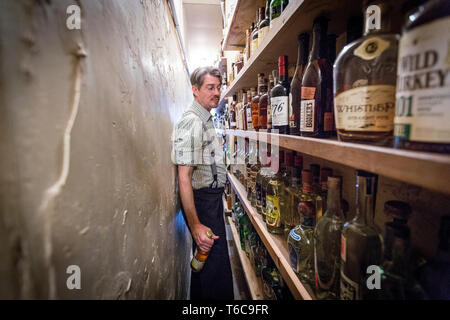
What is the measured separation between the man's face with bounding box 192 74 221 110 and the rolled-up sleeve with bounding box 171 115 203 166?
13.3 inches

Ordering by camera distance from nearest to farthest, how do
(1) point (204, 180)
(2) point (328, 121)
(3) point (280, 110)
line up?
1. (2) point (328, 121)
2. (3) point (280, 110)
3. (1) point (204, 180)

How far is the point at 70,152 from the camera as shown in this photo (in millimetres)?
311

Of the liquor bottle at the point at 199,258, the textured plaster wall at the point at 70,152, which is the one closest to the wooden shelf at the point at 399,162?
the textured plaster wall at the point at 70,152

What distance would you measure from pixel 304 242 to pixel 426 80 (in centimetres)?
56

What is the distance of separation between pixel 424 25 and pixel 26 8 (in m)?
0.50

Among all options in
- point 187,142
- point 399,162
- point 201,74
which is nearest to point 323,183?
point 399,162

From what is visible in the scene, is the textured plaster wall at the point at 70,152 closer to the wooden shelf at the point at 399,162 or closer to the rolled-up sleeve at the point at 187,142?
the wooden shelf at the point at 399,162

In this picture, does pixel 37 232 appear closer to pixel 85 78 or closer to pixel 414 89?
pixel 85 78

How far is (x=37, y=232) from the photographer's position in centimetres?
25

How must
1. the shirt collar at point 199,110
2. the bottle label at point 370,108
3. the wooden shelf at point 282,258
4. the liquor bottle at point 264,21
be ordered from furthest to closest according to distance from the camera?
the shirt collar at point 199,110 → the liquor bottle at point 264,21 → the wooden shelf at point 282,258 → the bottle label at point 370,108

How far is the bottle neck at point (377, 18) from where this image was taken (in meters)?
0.41

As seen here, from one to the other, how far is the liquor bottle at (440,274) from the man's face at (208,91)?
4.77ft

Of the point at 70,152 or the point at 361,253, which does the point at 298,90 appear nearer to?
the point at 361,253

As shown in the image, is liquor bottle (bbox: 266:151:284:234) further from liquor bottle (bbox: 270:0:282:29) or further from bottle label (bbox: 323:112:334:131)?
liquor bottle (bbox: 270:0:282:29)
